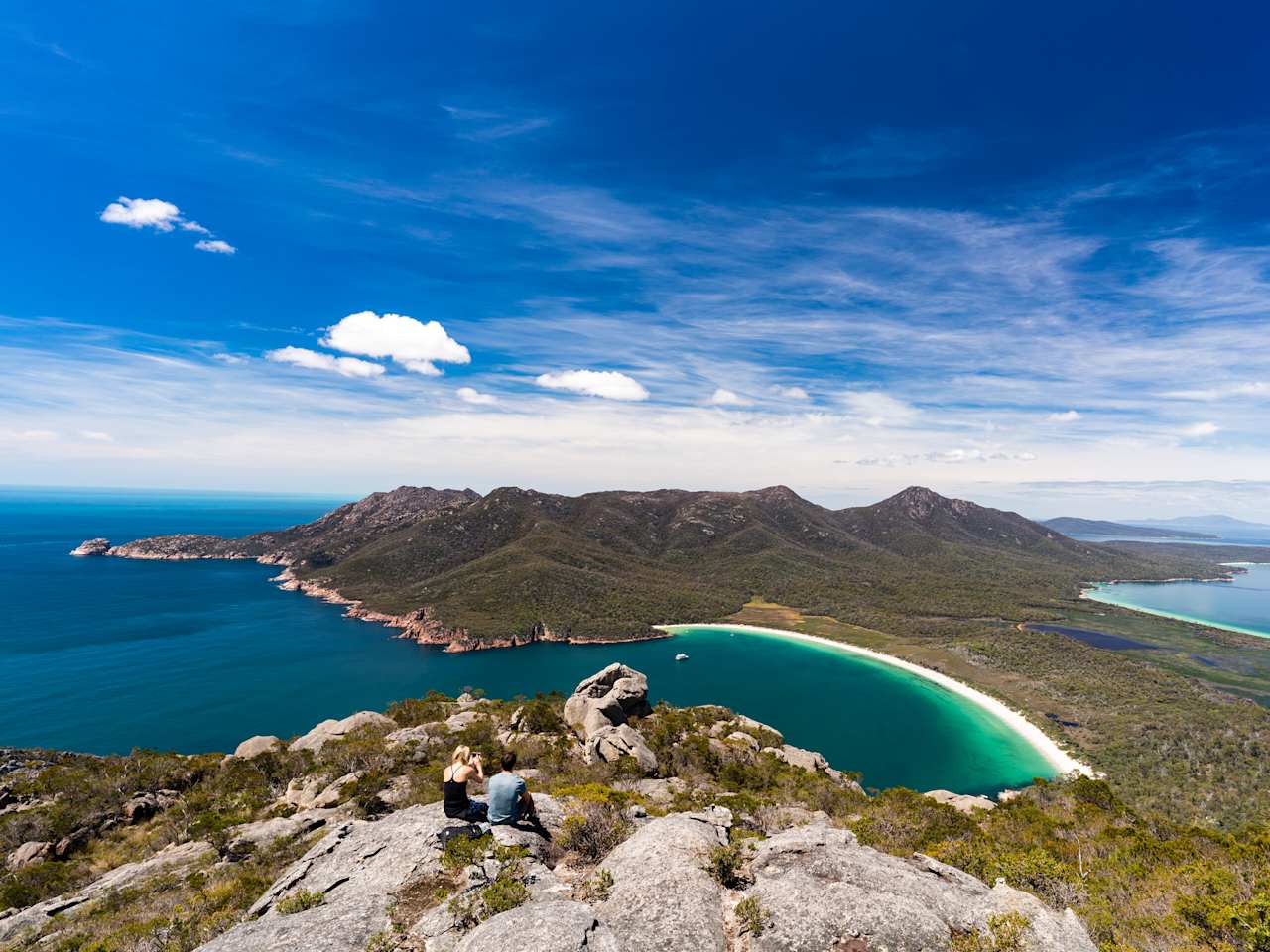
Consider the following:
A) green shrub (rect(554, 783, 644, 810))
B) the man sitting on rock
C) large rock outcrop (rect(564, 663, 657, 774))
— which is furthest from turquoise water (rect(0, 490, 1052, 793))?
the man sitting on rock

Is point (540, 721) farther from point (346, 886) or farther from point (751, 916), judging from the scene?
point (751, 916)

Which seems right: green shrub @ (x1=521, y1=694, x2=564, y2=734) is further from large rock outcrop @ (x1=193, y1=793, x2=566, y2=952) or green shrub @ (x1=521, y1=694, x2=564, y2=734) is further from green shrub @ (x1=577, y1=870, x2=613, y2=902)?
green shrub @ (x1=577, y1=870, x2=613, y2=902)

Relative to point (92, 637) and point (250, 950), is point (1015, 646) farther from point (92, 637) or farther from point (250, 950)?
point (92, 637)

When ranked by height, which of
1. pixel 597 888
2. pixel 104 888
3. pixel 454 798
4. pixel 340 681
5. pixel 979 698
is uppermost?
pixel 454 798

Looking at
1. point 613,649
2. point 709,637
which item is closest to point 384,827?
point 613,649

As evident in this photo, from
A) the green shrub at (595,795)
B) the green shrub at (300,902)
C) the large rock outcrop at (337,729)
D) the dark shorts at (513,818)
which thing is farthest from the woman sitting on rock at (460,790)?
the large rock outcrop at (337,729)

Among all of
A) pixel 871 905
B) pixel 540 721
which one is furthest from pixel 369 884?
pixel 540 721
